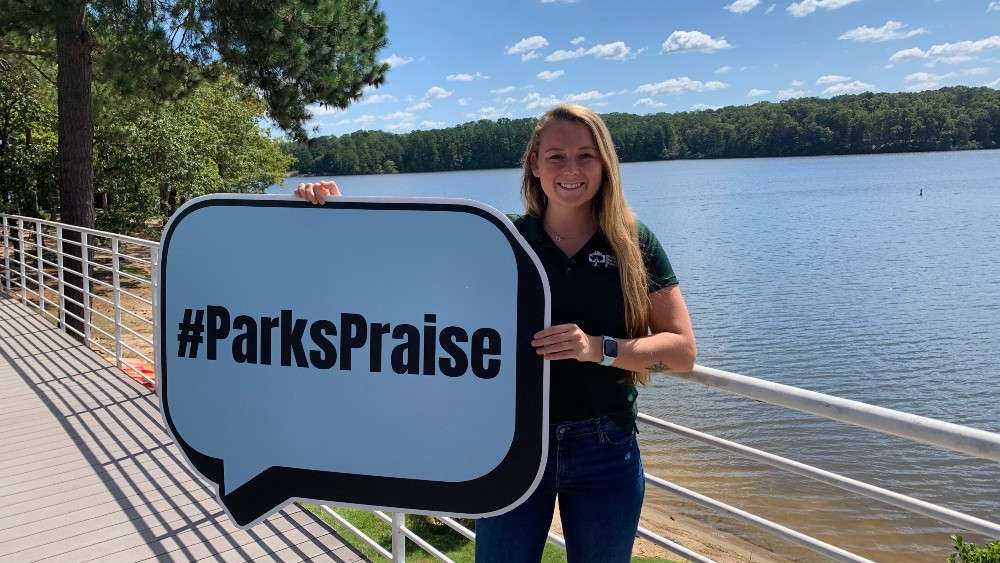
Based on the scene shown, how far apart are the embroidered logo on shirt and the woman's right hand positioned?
657mm

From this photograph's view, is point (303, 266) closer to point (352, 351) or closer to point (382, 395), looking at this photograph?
point (352, 351)

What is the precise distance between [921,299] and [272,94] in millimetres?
14884

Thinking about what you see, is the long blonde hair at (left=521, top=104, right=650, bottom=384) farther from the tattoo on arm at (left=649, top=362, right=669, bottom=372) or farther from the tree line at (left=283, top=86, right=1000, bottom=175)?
the tree line at (left=283, top=86, right=1000, bottom=175)

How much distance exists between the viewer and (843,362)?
12.7 m

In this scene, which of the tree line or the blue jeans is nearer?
the blue jeans

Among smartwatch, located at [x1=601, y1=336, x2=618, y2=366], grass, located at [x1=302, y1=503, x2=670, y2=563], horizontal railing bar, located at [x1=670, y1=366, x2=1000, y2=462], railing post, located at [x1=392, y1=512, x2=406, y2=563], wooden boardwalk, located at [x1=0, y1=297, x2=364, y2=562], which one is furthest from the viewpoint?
grass, located at [x1=302, y1=503, x2=670, y2=563]

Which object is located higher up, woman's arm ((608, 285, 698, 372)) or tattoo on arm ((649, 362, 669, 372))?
woman's arm ((608, 285, 698, 372))

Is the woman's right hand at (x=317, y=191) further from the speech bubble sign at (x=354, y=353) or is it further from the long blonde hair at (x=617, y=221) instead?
the long blonde hair at (x=617, y=221)

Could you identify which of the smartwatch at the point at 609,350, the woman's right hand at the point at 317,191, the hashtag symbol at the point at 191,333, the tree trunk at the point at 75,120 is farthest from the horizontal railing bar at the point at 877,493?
the tree trunk at the point at 75,120

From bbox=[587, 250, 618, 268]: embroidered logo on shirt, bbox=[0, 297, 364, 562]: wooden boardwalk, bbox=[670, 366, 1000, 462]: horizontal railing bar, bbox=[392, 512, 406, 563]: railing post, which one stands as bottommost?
bbox=[0, 297, 364, 562]: wooden boardwalk

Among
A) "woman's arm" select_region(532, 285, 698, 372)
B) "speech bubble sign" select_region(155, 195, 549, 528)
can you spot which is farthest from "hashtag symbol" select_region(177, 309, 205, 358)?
"woman's arm" select_region(532, 285, 698, 372)

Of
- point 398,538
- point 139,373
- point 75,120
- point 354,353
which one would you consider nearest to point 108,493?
point 398,538

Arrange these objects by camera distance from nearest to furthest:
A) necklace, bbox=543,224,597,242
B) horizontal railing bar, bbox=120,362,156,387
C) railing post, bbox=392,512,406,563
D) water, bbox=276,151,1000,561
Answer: necklace, bbox=543,224,597,242 → railing post, bbox=392,512,406,563 → horizontal railing bar, bbox=120,362,156,387 → water, bbox=276,151,1000,561

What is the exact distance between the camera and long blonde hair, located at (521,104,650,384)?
1579 mm
